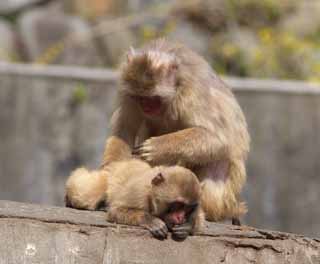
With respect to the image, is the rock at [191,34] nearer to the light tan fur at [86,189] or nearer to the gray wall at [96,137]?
the gray wall at [96,137]

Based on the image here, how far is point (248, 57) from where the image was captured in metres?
16.4

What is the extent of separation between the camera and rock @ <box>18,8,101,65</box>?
17.4 meters

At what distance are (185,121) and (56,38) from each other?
1135 cm

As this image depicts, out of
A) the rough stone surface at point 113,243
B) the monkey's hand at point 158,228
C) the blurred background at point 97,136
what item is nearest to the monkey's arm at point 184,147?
the rough stone surface at point 113,243

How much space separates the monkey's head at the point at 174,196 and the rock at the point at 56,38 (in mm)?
11297

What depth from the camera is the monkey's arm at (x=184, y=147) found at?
268 inches

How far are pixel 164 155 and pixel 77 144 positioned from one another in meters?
5.60

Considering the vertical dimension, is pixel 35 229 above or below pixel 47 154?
below

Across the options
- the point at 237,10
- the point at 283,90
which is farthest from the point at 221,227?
the point at 237,10

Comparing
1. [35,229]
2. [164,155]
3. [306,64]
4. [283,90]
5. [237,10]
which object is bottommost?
[35,229]

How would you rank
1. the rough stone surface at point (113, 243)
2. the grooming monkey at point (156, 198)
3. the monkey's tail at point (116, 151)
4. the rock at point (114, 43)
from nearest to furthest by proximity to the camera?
the rough stone surface at point (113, 243) → the grooming monkey at point (156, 198) → the monkey's tail at point (116, 151) → the rock at point (114, 43)

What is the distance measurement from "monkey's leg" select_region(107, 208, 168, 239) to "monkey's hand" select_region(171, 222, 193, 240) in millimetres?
56

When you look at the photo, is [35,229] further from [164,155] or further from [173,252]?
[164,155]

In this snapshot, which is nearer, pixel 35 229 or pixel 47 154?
pixel 35 229
